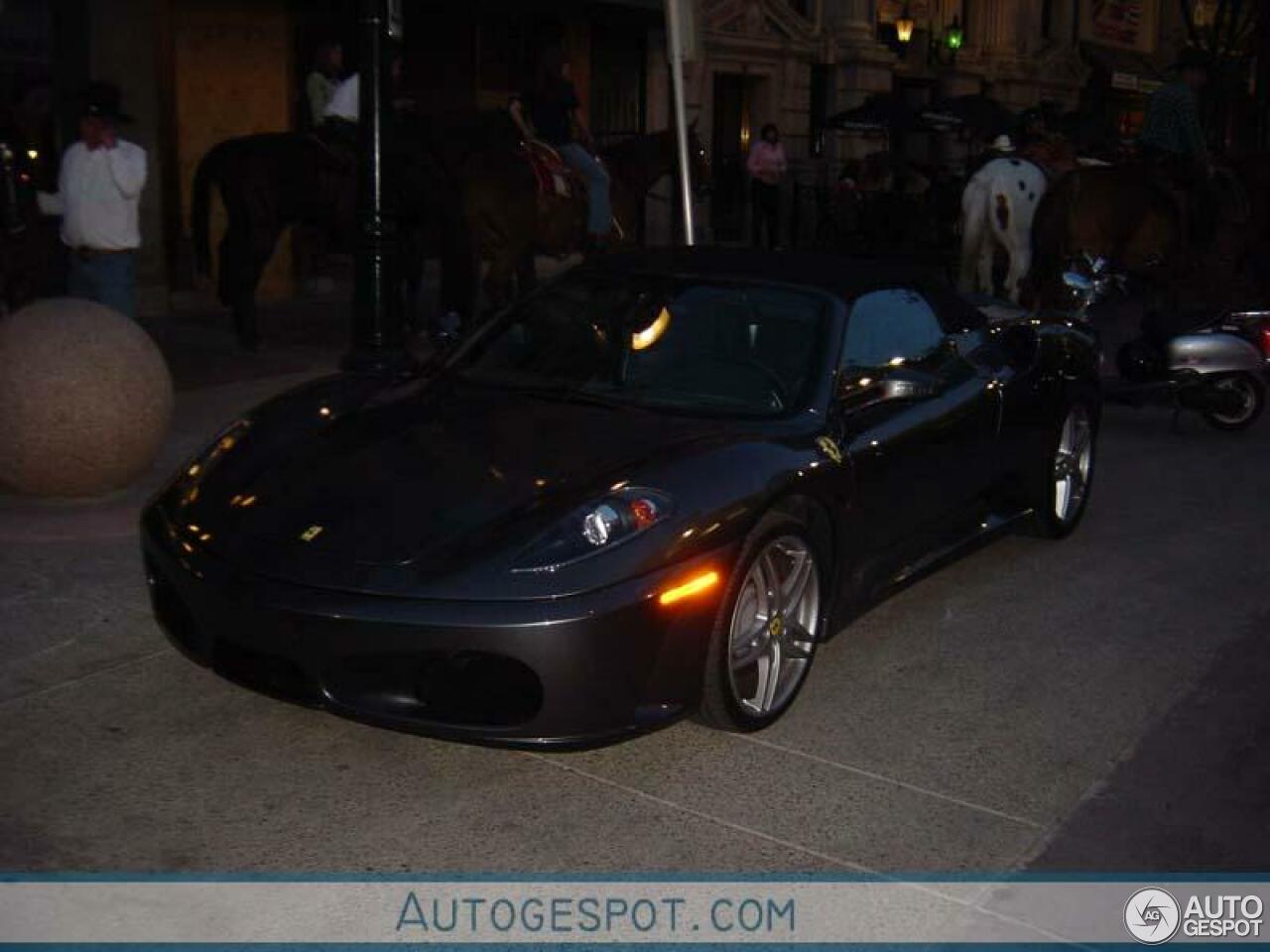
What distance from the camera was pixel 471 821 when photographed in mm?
4574

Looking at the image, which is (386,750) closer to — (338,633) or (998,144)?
(338,633)

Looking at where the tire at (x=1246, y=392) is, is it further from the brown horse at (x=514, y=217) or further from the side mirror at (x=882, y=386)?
the brown horse at (x=514, y=217)

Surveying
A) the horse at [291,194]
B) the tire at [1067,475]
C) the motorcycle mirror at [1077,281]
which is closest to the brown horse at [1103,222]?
the motorcycle mirror at [1077,281]

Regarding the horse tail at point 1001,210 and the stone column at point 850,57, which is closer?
the horse tail at point 1001,210

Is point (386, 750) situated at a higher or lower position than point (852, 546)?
lower

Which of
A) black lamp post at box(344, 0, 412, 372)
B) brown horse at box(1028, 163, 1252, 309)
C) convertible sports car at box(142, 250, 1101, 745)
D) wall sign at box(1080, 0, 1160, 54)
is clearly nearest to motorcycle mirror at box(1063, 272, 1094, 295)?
brown horse at box(1028, 163, 1252, 309)

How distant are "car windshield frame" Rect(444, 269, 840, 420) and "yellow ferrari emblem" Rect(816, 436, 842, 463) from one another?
0.45ft

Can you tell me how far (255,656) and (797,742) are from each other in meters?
1.76

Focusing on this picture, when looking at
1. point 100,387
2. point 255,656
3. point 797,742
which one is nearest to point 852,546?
point 797,742

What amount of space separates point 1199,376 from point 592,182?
5.92 m

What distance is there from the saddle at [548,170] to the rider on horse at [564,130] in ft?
0.52

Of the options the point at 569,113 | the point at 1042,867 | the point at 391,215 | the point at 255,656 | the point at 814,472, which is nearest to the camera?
the point at 1042,867

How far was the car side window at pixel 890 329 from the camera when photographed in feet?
20.0

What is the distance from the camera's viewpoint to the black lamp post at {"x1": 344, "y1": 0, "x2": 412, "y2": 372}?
9695 millimetres
